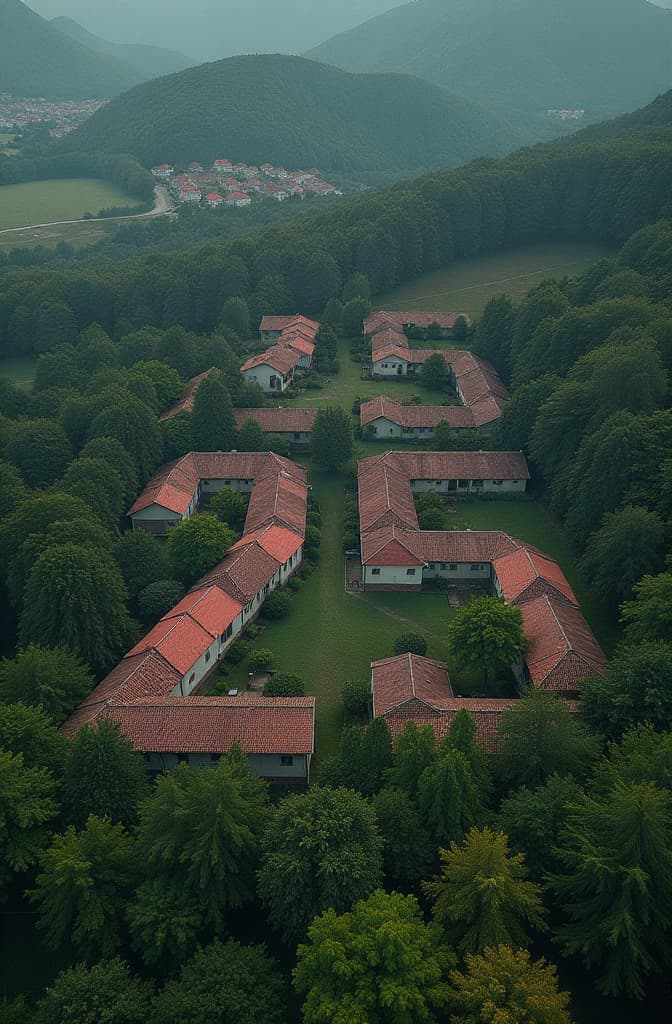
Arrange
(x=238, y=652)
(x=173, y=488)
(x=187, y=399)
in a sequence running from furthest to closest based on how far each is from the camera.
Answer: (x=187, y=399)
(x=173, y=488)
(x=238, y=652)

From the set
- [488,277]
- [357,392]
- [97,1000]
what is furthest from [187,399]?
[488,277]

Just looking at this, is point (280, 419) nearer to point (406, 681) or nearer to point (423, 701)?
point (406, 681)

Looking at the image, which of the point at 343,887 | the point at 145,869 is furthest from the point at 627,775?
the point at 145,869

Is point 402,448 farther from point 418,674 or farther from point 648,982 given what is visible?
point 648,982

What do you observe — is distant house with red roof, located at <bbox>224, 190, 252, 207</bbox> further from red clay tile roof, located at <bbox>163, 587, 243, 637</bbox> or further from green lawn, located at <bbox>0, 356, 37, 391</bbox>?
red clay tile roof, located at <bbox>163, 587, 243, 637</bbox>

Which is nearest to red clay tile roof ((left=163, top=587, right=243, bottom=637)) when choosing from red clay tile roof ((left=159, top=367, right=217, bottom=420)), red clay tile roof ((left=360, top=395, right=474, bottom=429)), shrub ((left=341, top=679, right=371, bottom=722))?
shrub ((left=341, top=679, right=371, bottom=722))
